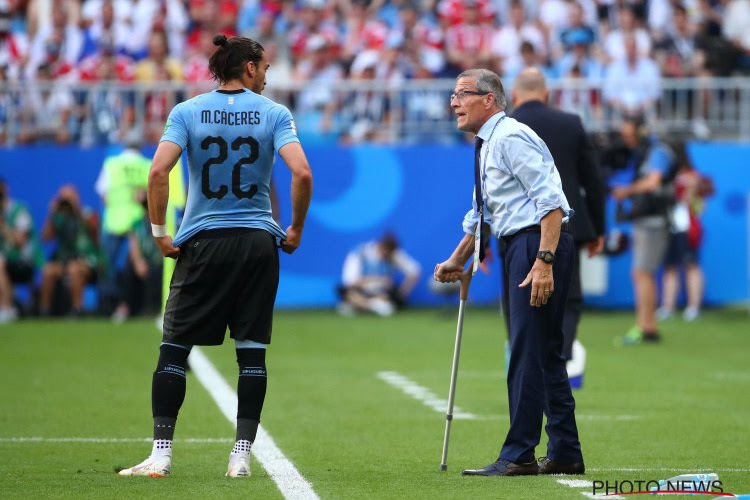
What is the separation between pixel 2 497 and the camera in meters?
6.69

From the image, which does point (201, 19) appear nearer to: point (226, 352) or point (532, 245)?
point (226, 352)

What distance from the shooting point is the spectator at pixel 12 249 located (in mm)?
20578

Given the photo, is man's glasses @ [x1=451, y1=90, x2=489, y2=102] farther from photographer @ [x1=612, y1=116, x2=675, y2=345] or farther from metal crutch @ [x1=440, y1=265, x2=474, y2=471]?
photographer @ [x1=612, y1=116, x2=675, y2=345]

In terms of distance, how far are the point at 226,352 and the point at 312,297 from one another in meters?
6.72

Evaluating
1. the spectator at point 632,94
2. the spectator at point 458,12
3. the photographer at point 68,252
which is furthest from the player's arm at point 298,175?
the spectator at point 458,12

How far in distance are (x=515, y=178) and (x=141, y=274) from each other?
13.4 m

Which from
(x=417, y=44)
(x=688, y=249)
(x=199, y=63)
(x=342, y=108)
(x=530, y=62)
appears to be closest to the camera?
(x=688, y=249)

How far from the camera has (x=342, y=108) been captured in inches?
862

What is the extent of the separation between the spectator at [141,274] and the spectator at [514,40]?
604 centimetres

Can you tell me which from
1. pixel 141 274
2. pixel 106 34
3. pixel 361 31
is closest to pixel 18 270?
pixel 141 274

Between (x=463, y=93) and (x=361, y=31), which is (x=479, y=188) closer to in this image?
(x=463, y=93)

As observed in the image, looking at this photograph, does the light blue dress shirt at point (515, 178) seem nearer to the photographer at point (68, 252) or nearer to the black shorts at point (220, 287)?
the black shorts at point (220, 287)

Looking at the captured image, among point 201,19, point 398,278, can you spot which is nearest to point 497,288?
point 398,278

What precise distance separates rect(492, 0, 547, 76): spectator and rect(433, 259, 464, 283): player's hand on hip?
600 inches
